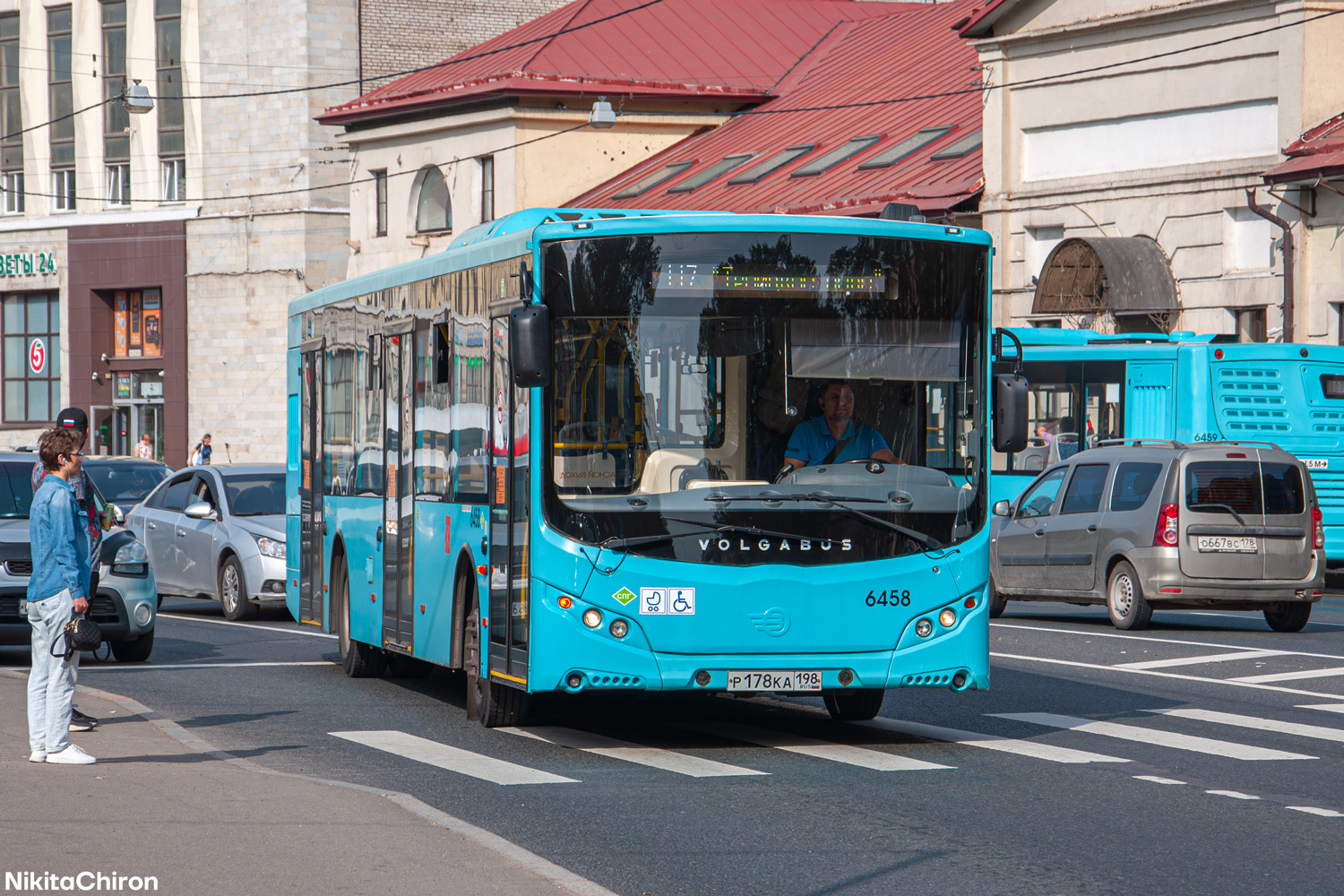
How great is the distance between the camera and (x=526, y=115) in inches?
1838

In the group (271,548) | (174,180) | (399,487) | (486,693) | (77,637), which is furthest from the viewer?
(174,180)

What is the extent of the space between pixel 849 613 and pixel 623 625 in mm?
1209

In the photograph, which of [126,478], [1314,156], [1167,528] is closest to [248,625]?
[126,478]

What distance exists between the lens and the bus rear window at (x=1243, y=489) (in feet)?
62.8

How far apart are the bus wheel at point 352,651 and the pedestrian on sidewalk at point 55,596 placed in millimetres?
4574

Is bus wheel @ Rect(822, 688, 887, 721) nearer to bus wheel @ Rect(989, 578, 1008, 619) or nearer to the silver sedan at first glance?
bus wheel @ Rect(989, 578, 1008, 619)

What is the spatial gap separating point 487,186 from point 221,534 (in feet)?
88.9

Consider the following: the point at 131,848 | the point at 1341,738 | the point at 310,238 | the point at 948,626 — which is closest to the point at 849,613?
the point at 948,626

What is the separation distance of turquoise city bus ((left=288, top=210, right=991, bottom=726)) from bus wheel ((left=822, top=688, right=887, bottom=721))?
1289mm

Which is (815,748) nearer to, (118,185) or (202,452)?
(202,452)

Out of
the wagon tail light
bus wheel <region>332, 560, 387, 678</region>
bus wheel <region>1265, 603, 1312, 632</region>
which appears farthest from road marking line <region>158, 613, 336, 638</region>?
bus wheel <region>1265, 603, 1312, 632</region>

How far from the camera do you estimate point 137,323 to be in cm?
5797

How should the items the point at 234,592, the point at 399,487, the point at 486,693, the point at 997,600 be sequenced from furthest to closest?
1. the point at 997,600
2. the point at 234,592
3. the point at 399,487
4. the point at 486,693

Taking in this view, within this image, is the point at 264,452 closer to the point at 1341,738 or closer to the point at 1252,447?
the point at 1252,447
